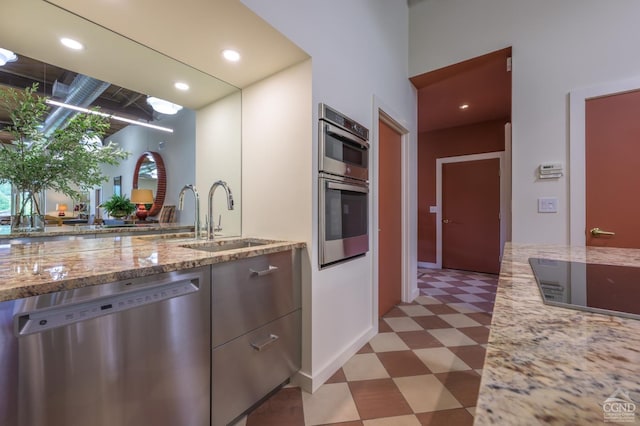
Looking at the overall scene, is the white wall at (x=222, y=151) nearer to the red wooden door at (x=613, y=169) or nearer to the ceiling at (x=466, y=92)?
the ceiling at (x=466, y=92)

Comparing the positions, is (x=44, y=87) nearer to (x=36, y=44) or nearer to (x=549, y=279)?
(x=36, y=44)

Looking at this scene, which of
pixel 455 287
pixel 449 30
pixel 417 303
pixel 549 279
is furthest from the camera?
pixel 455 287

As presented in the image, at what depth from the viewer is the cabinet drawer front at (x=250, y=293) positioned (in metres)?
1.21

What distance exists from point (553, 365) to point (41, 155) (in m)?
2.08

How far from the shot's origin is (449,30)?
109 inches

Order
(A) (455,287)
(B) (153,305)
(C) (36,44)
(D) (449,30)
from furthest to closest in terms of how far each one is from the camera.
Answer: (A) (455,287), (D) (449,30), (C) (36,44), (B) (153,305)

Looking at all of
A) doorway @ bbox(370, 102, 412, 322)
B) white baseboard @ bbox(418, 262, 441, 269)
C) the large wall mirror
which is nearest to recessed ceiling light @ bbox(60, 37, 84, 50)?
the large wall mirror

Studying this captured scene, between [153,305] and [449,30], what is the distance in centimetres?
340

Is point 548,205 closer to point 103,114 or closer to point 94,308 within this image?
point 94,308

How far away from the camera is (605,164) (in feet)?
6.85

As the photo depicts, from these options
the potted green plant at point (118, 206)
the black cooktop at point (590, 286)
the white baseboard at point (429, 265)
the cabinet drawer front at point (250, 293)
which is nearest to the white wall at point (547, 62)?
the black cooktop at point (590, 286)

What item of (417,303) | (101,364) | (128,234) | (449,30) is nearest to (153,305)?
(101,364)

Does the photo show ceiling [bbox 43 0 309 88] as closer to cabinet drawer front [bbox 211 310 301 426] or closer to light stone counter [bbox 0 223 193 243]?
light stone counter [bbox 0 223 193 243]

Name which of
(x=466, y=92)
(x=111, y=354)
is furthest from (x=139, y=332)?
(x=466, y=92)
